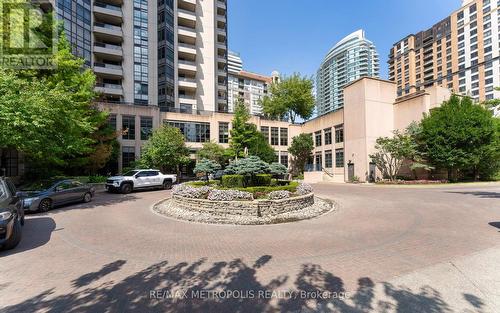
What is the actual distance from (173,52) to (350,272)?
1715 inches

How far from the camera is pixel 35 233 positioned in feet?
26.0

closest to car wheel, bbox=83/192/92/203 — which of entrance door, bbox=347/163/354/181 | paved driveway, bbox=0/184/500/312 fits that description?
paved driveway, bbox=0/184/500/312

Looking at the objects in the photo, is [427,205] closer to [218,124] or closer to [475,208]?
[475,208]

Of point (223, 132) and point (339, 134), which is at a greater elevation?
point (223, 132)

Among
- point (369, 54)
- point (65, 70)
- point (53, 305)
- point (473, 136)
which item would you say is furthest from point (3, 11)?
point (369, 54)

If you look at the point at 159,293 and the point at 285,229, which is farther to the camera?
the point at 285,229

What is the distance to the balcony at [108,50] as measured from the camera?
3578 centimetres

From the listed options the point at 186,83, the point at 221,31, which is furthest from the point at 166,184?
the point at 221,31

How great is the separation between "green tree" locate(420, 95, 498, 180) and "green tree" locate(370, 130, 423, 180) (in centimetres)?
170

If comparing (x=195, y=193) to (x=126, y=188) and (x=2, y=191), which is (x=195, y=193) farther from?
(x=126, y=188)

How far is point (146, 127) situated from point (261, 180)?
76.1ft

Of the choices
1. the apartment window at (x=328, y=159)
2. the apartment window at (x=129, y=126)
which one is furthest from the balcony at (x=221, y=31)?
the apartment window at (x=328, y=159)

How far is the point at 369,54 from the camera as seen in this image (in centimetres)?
13362

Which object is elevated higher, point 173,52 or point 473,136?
point 173,52
